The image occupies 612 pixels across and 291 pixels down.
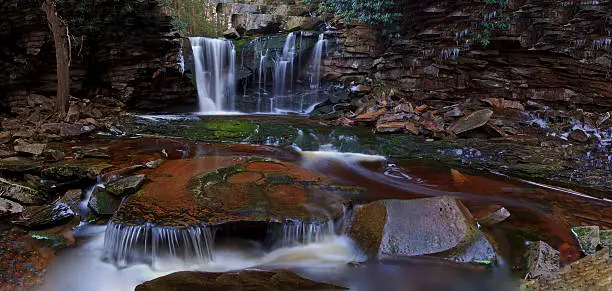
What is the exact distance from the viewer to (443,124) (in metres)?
10.6

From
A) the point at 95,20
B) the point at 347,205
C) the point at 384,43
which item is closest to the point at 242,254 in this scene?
the point at 347,205

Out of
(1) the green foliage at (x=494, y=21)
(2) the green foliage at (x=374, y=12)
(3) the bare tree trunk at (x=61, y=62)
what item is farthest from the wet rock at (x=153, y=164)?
(2) the green foliage at (x=374, y=12)

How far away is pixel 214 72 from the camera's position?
1534cm

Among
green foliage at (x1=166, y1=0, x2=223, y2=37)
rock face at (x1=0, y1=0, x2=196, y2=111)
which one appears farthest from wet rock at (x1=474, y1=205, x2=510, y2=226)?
green foliage at (x1=166, y1=0, x2=223, y2=37)

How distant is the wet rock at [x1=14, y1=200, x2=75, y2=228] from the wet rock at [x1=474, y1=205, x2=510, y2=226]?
608cm

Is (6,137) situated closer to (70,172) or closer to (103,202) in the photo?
(70,172)

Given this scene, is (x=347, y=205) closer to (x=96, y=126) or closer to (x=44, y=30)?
(x=96, y=126)

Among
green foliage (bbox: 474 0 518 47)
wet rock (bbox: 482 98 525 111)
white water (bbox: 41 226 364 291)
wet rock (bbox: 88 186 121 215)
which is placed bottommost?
white water (bbox: 41 226 364 291)

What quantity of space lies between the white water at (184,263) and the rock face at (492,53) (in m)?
9.33

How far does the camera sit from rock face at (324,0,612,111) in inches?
400

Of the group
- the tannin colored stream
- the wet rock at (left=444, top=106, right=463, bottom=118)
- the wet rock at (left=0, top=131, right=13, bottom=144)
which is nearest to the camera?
the tannin colored stream

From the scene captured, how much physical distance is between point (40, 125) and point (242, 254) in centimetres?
804

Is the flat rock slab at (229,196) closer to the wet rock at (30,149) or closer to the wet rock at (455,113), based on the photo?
the wet rock at (30,149)

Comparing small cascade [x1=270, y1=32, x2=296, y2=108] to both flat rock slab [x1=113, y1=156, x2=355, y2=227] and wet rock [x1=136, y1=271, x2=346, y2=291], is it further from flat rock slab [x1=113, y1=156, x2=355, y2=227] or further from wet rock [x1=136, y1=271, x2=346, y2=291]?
wet rock [x1=136, y1=271, x2=346, y2=291]
